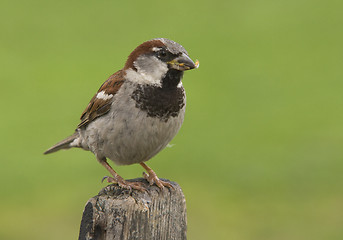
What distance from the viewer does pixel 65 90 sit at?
9.98 meters

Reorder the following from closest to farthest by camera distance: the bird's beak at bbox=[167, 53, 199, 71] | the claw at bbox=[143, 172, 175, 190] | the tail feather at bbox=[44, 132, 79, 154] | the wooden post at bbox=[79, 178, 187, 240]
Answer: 1. the wooden post at bbox=[79, 178, 187, 240]
2. the claw at bbox=[143, 172, 175, 190]
3. the bird's beak at bbox=[167, 53, 199, 71]
4. the tail feather at bbox=[44, 132, 79, 154]

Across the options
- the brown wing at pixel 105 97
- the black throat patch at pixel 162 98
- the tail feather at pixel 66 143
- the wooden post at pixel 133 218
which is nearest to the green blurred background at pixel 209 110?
the tail feather at pixel 66 143

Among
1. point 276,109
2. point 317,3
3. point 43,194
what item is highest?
point 317,3

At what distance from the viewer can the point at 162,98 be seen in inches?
152

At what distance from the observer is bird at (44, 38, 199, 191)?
3834 mm

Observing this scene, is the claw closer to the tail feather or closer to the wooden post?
the wooden post

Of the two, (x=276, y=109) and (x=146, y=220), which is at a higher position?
(x=146, y=220)

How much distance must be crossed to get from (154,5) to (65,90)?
3.60 m

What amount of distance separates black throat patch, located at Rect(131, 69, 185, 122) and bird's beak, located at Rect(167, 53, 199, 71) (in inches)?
2.5

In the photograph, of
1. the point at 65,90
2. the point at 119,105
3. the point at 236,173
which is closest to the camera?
the point at 119,105

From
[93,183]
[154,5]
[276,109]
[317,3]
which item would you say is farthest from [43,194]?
[317,3]

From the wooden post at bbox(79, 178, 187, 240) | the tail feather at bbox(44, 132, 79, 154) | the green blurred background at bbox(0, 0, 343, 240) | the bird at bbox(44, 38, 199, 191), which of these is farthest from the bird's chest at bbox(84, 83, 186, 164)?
the green blurred background at bbox(0, 0, 343, 240)

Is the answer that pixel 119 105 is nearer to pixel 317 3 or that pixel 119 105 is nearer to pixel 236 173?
pixel 236 173

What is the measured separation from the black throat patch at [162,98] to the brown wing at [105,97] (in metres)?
0.22
